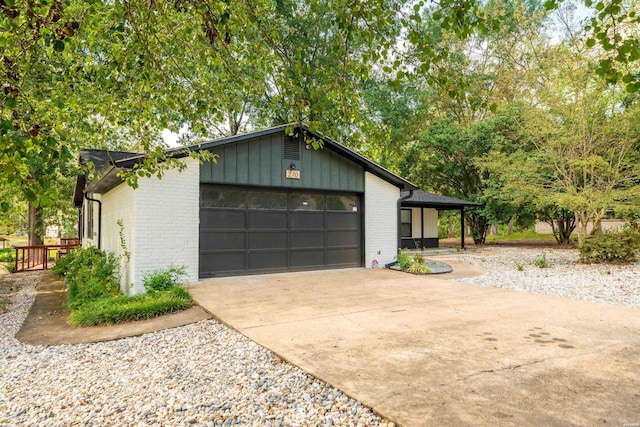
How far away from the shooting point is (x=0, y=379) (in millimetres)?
3475

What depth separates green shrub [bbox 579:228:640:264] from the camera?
10555mm

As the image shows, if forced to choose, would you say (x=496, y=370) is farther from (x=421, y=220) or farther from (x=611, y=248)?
(x=421, y=220)

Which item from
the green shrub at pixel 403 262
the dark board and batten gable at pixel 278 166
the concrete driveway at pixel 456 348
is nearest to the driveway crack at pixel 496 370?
the concrete driveway at pixel 456 348

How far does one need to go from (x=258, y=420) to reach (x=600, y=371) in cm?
292

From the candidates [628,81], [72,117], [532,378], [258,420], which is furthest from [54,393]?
[628,81]

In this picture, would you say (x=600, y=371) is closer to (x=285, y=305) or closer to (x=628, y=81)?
(x=628, y=81)

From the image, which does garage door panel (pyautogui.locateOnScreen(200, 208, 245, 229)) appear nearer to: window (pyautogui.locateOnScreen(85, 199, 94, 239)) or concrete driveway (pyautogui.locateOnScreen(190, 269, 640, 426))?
concrete driveway (pyautogui.locateOnScreen(190, 269, 640, 426))

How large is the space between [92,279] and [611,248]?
13.2 metres

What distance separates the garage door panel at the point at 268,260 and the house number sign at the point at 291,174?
5.93ft

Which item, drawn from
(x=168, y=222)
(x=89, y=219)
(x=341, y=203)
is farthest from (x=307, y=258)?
(x=89, y=219)

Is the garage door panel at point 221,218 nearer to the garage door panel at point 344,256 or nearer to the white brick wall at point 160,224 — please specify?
the white brick wall at point 160,224

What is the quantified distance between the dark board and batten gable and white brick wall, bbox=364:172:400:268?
0.43 m

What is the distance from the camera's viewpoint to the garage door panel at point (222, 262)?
8.00m

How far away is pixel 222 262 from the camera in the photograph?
323 inches
